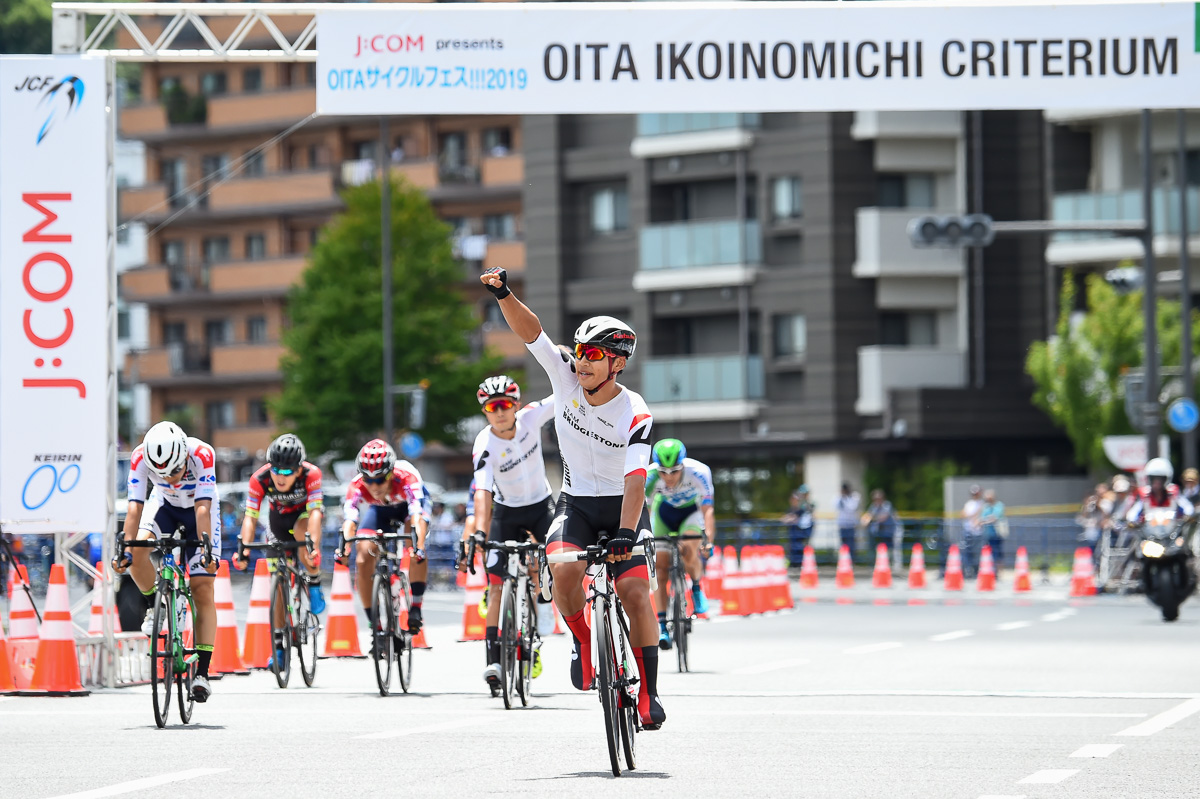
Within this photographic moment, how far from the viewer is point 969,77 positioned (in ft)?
55.4

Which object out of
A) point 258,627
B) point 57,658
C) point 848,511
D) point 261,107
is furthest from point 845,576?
point 261,107

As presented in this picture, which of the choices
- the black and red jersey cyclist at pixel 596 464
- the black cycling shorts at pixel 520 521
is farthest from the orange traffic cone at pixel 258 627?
the black and red jersey cyclist at pixel 596 464

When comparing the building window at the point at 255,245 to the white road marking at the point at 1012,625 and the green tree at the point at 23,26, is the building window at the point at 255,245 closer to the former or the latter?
the green tree at the point at 23,26

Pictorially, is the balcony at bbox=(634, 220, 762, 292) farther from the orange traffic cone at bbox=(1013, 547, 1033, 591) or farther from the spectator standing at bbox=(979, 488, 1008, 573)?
the orange traffic cone at bbox=(1013, 547, 1033, 591)

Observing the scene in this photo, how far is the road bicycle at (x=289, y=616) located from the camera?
16.3m

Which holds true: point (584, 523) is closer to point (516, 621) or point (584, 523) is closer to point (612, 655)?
point (612, 655)

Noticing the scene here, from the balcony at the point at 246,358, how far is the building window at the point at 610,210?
22.4 meters

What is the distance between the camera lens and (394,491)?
17141mm

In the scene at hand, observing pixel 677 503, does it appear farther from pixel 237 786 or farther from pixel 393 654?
pixel 237 786

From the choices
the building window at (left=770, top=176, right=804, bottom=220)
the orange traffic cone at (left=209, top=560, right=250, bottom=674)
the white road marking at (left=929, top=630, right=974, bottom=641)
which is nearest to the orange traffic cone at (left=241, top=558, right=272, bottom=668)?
the orange traffic cone at (left=209, top=560, right=250, bottom=674)

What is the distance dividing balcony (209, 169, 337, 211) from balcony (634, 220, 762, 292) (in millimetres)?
22028

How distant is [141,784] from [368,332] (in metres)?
51.9

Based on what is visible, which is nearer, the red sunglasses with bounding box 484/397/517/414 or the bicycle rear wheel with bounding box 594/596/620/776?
the bicycle rear wheel with bounding box 594/596/620/776

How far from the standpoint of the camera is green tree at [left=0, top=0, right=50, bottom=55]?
8481 cm
